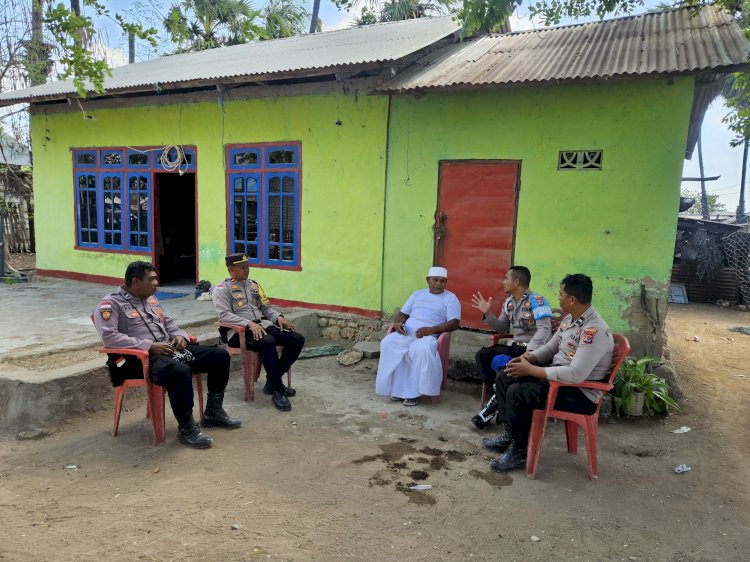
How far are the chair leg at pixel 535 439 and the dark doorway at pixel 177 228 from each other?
721cm

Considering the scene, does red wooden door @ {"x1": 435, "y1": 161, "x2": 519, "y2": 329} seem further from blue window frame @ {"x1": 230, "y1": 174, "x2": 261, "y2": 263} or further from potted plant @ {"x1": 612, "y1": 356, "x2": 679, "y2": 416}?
blue window frame @ {"x1": 230, "y1": 174, "x2": 261, "y2": 263}

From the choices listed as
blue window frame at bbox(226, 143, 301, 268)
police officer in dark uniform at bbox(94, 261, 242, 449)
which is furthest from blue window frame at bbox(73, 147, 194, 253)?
police officer in dark uniform at bbox(94, 261, 242, 449)

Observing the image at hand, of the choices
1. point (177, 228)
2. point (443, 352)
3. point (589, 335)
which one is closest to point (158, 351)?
point (443, 352)

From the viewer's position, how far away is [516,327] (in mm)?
4523

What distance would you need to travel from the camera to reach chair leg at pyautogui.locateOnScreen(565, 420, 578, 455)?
3891mm

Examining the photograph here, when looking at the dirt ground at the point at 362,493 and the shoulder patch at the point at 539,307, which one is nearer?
the dirt ground at the point at 362,493

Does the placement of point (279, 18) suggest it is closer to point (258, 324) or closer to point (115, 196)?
point (115, 196)

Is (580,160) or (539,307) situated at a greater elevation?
(580,160)

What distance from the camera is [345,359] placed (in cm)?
621

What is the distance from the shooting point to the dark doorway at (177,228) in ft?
31.2

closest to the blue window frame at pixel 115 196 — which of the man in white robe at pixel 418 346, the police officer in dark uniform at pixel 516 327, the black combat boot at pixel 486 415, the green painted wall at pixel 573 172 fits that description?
the green painted wall at pixel 573 172

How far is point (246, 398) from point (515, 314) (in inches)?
99.8

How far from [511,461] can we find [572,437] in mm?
601

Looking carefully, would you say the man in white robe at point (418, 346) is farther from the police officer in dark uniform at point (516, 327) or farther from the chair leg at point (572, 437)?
the chair leg at point (572, 437)
